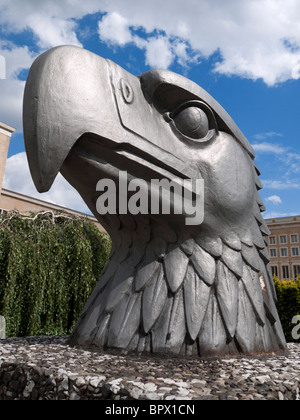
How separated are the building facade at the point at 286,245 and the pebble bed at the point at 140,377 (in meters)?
39.9

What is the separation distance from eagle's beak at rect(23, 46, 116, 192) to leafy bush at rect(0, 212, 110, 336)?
12.7 feet

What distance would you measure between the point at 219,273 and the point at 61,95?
4.26 feet

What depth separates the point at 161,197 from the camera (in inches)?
76.5

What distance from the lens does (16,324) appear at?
5047mm

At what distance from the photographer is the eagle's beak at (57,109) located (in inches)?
64.8

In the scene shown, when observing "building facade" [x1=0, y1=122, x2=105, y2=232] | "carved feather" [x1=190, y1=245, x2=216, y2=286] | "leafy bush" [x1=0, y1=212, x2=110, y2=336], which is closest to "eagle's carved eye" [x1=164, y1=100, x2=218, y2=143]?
"carved feather" [x1=190, y1=245, x2=216, y2=286]

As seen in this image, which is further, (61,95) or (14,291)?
(14,291)

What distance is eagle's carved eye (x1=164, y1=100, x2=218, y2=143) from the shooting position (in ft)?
6.80

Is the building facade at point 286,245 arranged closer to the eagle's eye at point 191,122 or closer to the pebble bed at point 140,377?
the eagle's eye at point 191,122

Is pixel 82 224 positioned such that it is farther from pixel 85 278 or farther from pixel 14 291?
pixel 14 291

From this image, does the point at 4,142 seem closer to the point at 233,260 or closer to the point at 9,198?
the point at 9,198

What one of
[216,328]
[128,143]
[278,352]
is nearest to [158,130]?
[128,143]

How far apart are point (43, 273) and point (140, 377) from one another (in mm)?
4180

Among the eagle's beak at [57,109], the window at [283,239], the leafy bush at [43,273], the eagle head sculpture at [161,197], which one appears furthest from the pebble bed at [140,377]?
the window at [283,239]
